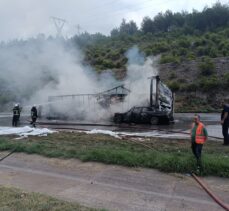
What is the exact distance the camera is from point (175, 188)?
7.89 metres

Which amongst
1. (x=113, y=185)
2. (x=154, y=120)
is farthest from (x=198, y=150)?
(x=154, y=120)

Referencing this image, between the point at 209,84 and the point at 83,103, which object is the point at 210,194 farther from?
the point at 209,84

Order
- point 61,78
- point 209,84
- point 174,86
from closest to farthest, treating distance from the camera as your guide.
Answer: point 61,78 < point 209,84 < point 174,86

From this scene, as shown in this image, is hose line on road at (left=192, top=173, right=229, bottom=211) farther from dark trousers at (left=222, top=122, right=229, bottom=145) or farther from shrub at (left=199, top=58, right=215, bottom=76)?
shrub at (left=199, top=58, right=215, bottom=76)

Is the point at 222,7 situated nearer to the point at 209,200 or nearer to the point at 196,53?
the point at 196,53

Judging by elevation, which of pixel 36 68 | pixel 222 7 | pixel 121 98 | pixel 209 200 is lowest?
pixel 209 200

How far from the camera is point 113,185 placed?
8.27m

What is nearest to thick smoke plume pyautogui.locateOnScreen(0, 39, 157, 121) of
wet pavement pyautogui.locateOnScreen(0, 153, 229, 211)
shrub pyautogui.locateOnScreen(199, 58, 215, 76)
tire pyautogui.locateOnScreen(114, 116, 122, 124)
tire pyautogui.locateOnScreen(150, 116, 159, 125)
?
tire pyautogui.locateOnScreen(114, 116, 122, 124)

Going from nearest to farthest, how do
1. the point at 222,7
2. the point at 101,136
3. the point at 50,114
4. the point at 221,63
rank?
the point at 101,136 < the point at 50,114 < the point at 221,63 < the point at 222,7

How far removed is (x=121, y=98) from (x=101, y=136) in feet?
31.7

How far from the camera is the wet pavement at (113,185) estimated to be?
6934 mm

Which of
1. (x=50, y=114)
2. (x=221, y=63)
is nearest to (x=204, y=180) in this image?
(x=50, y=114)

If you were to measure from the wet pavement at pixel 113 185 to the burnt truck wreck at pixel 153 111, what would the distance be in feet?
40.4

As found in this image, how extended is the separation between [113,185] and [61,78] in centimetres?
2608
